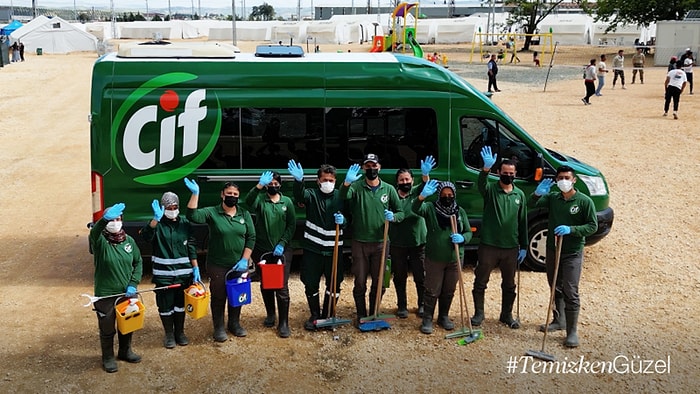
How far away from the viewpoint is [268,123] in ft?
28.7

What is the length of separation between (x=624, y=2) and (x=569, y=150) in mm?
30448

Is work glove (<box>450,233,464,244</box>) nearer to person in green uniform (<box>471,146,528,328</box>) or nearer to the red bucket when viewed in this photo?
person in green uniform (<box>471,146,528,328</box>)

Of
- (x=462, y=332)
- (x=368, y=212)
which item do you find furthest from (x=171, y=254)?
(x=462, y=332)

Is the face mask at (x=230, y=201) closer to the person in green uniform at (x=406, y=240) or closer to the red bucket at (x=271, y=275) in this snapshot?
the red bucket at (x=271, y=275)

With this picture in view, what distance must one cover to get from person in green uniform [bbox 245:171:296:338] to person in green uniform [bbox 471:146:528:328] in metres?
2.00

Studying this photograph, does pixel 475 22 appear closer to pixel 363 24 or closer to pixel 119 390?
pixel 363 24

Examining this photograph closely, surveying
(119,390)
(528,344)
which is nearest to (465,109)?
(528,344)

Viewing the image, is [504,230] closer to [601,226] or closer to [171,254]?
[601,226]

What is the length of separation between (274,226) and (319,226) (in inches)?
18.0

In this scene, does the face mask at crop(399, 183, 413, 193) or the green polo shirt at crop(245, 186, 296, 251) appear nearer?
the green polo shirt at crop(245, 186, 296, 251)

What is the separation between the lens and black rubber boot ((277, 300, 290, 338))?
7449 mm

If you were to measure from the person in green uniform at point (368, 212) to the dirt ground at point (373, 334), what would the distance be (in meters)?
0.70

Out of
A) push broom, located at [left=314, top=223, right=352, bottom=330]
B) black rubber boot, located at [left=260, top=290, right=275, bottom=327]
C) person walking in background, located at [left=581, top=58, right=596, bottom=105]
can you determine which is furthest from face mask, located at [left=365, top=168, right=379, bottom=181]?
person walking in background, located at [left=581, top=58, right=596, bottom=105]

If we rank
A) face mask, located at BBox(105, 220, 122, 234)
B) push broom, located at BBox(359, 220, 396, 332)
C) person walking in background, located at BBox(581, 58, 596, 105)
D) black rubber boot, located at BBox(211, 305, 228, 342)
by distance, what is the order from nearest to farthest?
face mask, located at BBox(105, 220, 122, 234) → black rubber boot, located at BBox(211, 305, 228, 342) → push broom, located at BBox(359, 220, 396, 332) → person walking in background, located at BBox(581, 58, 596, 105)
